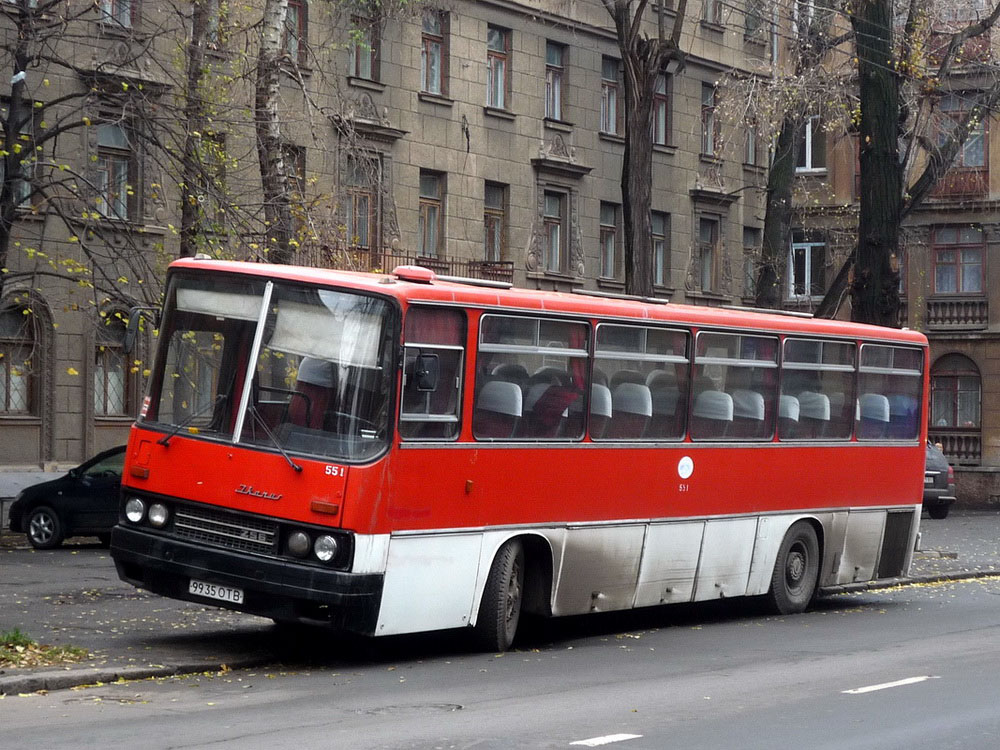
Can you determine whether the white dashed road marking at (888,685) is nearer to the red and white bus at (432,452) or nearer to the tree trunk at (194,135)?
the red and white bus at (432,452)

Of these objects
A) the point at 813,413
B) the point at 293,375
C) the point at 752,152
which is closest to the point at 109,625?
the point at 293,375

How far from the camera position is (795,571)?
17312 millimetres

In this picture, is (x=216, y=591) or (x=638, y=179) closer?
(x=216, y=591)

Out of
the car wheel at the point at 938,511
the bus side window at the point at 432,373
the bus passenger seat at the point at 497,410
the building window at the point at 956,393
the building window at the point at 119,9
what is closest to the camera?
the bus side window at the point at 432,373

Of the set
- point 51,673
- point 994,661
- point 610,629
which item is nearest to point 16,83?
point 610,629

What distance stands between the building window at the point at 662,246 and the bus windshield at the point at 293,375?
3097 centimetres

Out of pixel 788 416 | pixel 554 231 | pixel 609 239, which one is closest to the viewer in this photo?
pixel 788 416

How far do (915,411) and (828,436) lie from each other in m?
2.16

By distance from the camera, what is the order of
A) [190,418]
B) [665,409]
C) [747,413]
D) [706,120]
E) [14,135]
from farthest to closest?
[706,120] → [14,135] → [747,413] → [665,409] → [190,418]

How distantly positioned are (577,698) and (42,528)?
14545 millimetres

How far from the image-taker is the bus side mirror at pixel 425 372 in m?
12.0

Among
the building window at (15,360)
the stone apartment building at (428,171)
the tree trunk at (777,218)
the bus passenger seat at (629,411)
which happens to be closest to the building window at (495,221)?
the stone apartment building at (428,171)

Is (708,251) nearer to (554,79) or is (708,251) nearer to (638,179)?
(554,79)

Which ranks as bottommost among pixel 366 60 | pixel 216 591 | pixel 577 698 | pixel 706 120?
pixel 577 698
